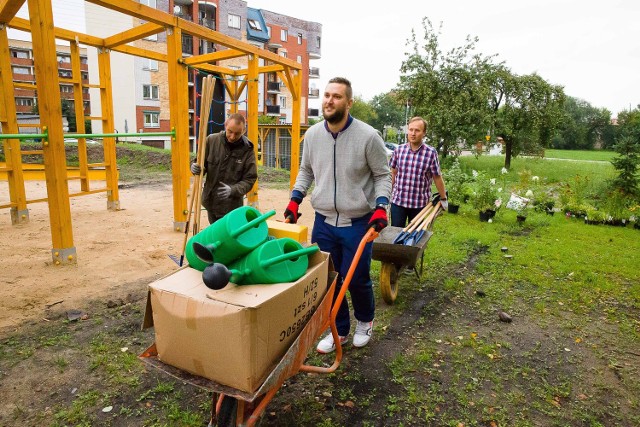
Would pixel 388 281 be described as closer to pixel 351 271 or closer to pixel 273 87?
pixel 351 271

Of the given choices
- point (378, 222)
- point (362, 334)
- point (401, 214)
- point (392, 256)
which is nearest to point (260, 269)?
A: point (378, 222)

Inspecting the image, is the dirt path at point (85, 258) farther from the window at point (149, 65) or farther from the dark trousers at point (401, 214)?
the window at point (149, 65)

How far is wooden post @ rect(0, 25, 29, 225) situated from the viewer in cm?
594

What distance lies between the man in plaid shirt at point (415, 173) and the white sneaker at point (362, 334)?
1.93 m

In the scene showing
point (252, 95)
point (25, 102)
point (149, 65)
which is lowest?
point (252, 95)

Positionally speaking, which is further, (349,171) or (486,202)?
(486,202)

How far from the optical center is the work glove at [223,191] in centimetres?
418

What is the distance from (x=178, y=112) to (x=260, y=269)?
5.11 meters

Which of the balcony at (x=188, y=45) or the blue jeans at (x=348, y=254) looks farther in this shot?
the balcony at (x=188, y=45)

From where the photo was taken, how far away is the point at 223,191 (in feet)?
13.9

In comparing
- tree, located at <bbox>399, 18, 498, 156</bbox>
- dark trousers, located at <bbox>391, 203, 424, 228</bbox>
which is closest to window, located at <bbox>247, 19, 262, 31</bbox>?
tree, located at <bbox>399, 18, 498, 156</bbox>

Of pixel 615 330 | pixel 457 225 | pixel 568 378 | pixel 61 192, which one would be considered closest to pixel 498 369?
pixel 568 378

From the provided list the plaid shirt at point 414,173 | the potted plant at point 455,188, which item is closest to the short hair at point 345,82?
the plaid shirt at point 414,173

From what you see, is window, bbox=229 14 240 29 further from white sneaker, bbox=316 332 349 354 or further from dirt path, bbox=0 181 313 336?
white sneaker, bbox=316 332 349 354
